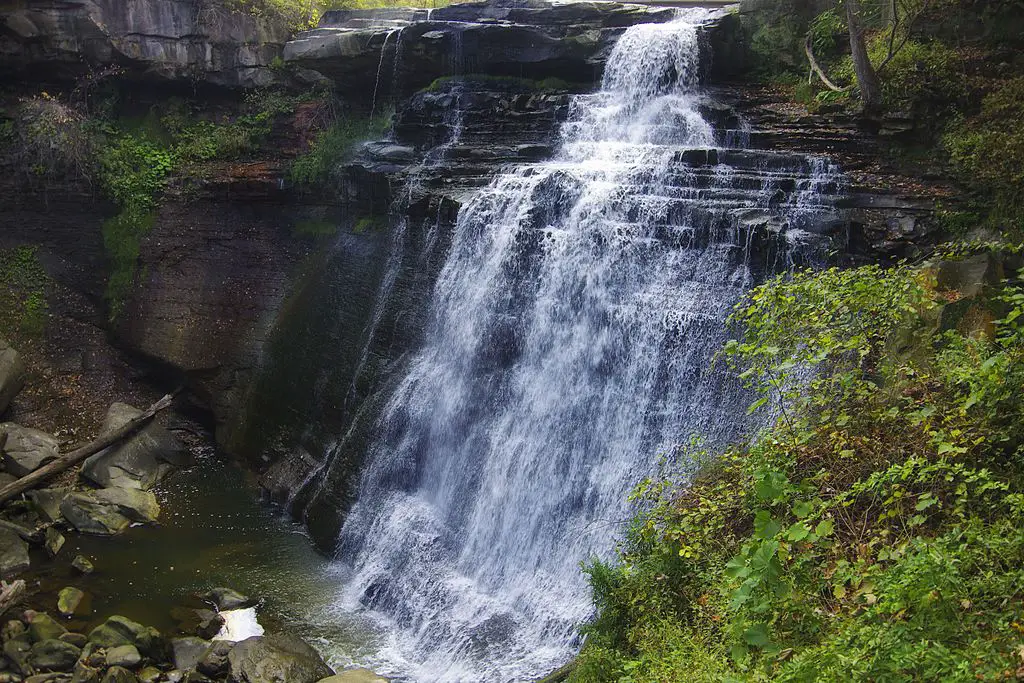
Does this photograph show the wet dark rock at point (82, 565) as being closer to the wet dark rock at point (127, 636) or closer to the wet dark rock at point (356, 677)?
the wet dark rock at point (127, 636)

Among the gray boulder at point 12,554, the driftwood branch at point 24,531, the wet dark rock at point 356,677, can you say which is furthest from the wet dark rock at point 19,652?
the wet dark rock at point 356,677

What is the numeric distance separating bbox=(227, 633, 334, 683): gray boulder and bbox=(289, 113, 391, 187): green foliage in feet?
31.6

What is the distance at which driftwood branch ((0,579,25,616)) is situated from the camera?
9.65 meters

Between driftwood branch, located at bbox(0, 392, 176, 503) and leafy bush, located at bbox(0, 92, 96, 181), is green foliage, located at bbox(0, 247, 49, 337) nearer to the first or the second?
leafy bush, located at bbox(0, 92, 96, 181)

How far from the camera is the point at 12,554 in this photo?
11.2 meters

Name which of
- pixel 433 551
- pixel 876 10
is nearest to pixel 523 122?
pixel 876 10

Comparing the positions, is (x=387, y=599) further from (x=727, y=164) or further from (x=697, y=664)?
(x=727, y=164)

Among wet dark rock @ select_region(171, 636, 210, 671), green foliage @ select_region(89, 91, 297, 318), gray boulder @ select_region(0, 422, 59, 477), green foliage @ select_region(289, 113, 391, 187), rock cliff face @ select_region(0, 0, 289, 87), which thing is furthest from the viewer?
green foliage @ select_region(89, 91, 297, 318)

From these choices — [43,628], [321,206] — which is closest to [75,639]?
[43,628]

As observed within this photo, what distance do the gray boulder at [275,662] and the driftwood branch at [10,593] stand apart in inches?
115

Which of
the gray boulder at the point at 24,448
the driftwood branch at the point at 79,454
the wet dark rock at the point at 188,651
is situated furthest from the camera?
the gray boulder at the point at 24,448

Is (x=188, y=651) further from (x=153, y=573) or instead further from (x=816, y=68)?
(x=816, y=68)

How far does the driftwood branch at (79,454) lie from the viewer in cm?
1238

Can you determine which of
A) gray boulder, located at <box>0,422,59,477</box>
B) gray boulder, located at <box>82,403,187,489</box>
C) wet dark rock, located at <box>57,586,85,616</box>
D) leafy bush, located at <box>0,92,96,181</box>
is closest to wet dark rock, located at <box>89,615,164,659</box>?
wet dark rock, located at <box>57,586,85,616</box>
